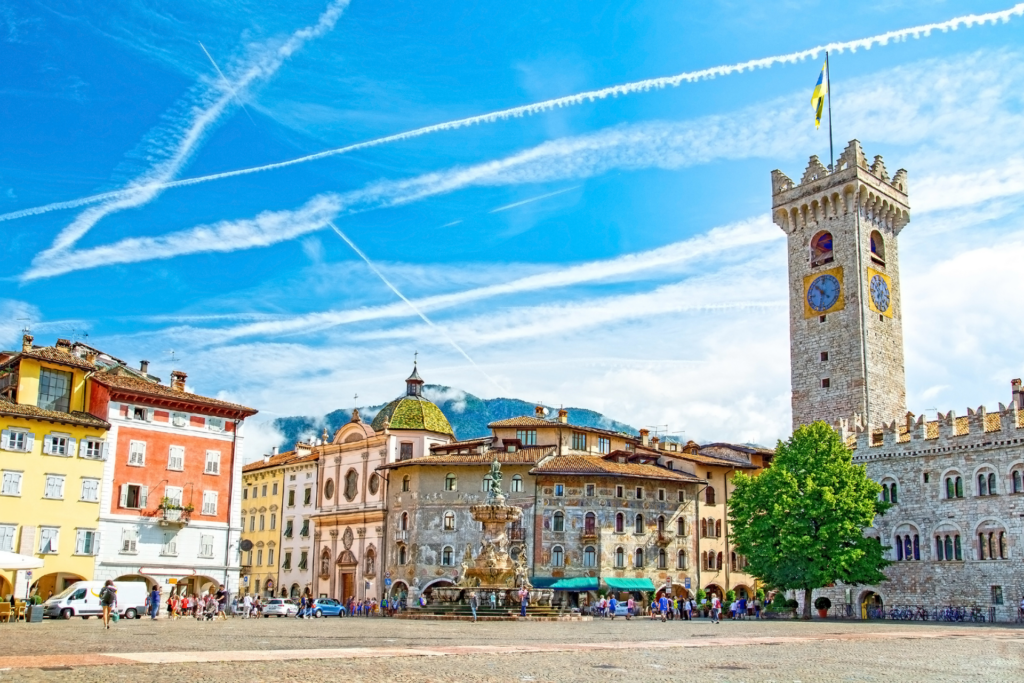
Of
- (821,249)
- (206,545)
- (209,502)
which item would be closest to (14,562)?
(206,545)

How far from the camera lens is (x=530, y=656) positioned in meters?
→ 18.6

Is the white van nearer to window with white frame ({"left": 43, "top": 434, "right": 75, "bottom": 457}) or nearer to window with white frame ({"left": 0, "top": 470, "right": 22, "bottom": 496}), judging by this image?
window with white frame ({"left": 0, "top": 470, "right": 22, "bottom": 496})

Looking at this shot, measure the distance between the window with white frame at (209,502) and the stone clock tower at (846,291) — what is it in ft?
127

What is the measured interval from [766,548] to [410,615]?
783 inches

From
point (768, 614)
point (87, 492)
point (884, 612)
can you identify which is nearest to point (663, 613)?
point (768, 614)

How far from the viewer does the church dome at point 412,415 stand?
75.2 m

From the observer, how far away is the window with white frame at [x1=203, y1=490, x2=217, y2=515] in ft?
181

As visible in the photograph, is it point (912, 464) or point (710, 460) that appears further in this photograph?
point (710, 460)

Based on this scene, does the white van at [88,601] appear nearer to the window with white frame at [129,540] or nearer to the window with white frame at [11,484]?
the window with white frame at [129,540]

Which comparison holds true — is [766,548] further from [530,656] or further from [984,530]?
[530,656]

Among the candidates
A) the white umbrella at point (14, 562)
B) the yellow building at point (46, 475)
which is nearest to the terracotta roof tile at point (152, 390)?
the yellow building at point (46, 475)

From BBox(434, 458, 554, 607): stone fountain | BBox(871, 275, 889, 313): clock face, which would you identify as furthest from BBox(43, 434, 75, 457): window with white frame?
BBox(871, 275, 889, 313): clock face

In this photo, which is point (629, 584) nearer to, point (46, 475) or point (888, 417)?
point (888, 417)

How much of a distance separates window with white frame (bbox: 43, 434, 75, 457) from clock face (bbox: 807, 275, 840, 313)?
47671 mm
